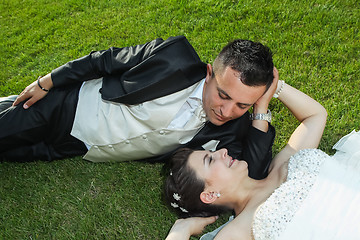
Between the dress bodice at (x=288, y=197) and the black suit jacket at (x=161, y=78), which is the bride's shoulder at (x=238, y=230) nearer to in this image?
the dress bodice at (x=288, y=197)

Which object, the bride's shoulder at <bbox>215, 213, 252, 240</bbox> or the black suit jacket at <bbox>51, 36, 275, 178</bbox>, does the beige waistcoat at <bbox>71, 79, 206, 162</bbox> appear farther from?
the bride's shoulder at <bbox>215, 213, 252, 240</bbox>

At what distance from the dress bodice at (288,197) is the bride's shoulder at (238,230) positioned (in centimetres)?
10

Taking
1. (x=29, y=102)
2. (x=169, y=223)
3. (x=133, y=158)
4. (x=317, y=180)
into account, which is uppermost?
(x=29, y=102)

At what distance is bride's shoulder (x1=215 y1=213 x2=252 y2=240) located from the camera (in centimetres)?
279

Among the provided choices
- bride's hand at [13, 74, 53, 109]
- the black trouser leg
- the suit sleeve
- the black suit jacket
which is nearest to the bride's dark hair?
the black suit jacket

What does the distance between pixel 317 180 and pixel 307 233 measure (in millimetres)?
486

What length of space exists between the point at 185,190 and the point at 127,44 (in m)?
3.32

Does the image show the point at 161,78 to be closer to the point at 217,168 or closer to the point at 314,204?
the point at 217,168

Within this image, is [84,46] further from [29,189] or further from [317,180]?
[317,180]

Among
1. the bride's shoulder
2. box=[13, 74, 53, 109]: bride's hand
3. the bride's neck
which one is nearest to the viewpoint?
the bride's shoulder

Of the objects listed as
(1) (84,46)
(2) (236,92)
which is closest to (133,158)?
(2) (236,92)

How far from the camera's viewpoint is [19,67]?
224 inches

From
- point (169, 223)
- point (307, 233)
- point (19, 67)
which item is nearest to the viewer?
point (307, 233)

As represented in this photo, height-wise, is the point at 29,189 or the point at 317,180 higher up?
the point at 317,180
